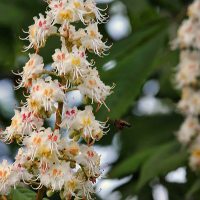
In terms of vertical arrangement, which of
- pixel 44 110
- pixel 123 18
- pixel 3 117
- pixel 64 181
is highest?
pixel 123 18

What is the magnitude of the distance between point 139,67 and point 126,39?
0.36 m

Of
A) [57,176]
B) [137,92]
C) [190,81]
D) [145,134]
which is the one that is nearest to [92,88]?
[57,176]

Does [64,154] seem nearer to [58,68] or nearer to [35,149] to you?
[35,149]

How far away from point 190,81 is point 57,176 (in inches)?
104

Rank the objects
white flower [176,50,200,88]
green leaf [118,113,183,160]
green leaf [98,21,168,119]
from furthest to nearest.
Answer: green leaf [118,113,183,160]
white flower [176,50,200,88]
green leaf [98,21,168,119]

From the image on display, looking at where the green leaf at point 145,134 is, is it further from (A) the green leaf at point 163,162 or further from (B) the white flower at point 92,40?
(B) the white flower at point 92,40

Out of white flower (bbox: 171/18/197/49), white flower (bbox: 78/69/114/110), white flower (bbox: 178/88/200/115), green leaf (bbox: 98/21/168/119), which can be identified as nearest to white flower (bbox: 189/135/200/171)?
white flower (bbox: 178/88/200/115)

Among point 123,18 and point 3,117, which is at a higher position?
point 123,18

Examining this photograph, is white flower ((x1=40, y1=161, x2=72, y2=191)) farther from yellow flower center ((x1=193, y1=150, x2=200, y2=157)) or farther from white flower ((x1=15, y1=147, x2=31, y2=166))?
yellow flower center ((x1=193, y1=150, x2=200, y2=157))

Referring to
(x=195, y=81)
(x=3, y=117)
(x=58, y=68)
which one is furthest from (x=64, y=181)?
(x=3, y=117)

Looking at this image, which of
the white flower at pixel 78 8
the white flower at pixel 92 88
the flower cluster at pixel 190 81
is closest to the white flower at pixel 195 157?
the flower cluster at pixel 190 81

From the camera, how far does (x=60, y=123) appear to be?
168cm

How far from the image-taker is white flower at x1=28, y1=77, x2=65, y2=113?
5.46ft

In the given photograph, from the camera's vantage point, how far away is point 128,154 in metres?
4.27
